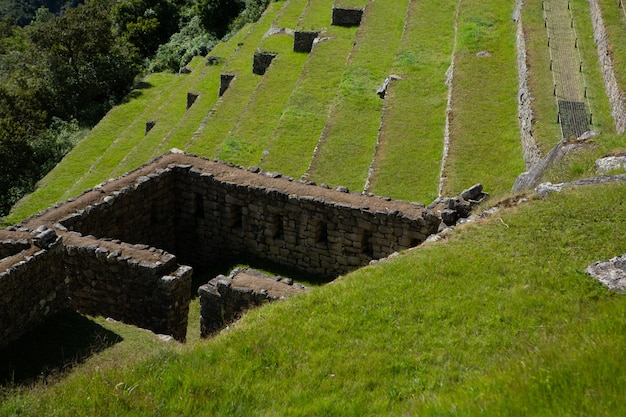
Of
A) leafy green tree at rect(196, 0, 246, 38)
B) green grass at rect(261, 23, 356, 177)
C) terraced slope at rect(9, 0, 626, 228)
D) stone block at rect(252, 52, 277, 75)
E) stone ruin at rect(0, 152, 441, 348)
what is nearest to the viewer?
stone ruin at rect(0, 152, 441, 348)

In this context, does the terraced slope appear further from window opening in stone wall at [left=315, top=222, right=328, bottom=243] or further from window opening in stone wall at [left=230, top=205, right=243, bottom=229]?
window opening in stone wall at [left=315, top=222, right=328, bottom=243]

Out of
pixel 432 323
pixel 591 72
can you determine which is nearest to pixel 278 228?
pixel 432 323

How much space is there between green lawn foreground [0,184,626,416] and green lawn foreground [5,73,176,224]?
19.9 m

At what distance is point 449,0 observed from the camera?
35.5 m

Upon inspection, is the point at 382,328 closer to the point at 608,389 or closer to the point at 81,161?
the point at 608,389

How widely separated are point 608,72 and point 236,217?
1381 cm

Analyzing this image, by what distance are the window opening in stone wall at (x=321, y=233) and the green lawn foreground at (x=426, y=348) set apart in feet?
14.5

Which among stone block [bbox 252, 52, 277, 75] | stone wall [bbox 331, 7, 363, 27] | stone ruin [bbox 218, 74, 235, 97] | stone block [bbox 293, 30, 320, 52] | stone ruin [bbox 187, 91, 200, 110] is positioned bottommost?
stone ruin [bbox 187, 91, 200, 110]

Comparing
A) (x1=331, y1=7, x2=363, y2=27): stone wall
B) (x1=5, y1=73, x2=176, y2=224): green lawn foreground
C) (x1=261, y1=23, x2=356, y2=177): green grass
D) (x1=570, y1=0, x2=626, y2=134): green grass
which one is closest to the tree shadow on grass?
(x1=261, y1=23, x2=356, y2=177): green grass

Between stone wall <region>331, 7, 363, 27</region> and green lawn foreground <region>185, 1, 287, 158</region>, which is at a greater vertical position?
stone wall <region>331, 7, 363, 27</region>

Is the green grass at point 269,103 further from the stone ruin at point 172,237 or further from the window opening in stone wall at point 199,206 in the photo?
the stone ruin at point 172,237

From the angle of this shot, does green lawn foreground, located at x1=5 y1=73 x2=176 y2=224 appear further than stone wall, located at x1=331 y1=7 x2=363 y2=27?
No

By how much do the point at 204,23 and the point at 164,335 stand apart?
4175cm

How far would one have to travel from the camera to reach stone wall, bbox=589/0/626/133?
851 inches
